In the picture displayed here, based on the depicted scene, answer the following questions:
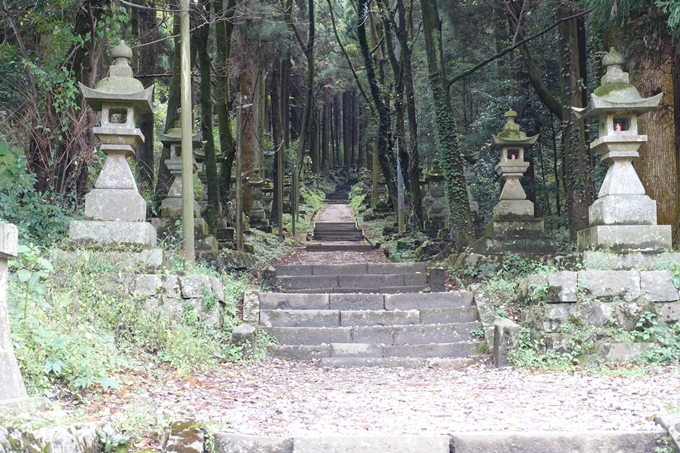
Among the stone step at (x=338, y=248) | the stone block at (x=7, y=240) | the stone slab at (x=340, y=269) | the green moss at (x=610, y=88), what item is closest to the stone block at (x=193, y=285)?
the stone block at (x=7, y=240)

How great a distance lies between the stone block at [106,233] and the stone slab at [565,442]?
4.72m

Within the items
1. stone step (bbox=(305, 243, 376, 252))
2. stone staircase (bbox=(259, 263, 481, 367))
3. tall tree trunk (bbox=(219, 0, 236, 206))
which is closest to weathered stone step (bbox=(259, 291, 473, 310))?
stone staircase (bbox=(259, 263, 481, 367))

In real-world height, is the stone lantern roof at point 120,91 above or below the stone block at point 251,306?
above

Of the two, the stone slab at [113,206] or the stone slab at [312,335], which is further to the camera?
the stone slab at [312,335]

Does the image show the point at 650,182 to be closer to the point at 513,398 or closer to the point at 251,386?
the point at 513,398

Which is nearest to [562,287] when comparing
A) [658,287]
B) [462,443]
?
[658,287]

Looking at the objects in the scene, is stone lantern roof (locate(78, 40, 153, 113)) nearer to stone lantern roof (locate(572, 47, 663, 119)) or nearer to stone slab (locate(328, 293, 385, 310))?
stone slab (locate(328, 293, 385, 310))

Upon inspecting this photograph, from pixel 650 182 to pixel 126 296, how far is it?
266 inches

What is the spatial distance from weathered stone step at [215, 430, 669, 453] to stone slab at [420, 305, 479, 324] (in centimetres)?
418

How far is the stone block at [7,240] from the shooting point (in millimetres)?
3646

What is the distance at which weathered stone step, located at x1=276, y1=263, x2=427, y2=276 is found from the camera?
452 inches

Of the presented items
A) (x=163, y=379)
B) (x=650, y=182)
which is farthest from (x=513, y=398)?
(x=650, y=182)

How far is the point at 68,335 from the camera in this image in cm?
521

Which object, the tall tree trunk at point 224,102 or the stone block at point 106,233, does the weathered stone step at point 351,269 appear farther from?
the stone block at point 106,233
